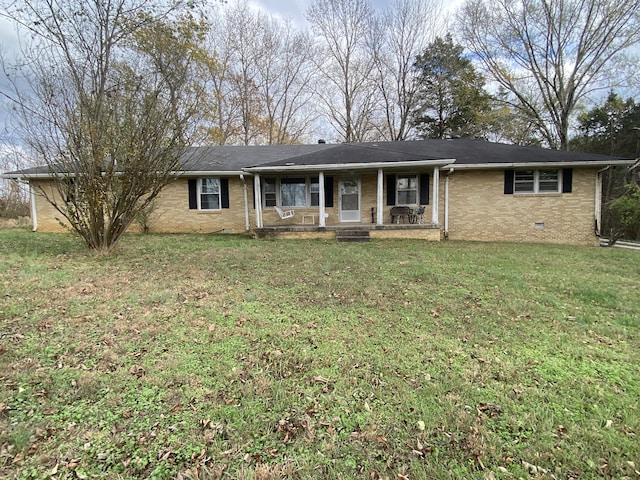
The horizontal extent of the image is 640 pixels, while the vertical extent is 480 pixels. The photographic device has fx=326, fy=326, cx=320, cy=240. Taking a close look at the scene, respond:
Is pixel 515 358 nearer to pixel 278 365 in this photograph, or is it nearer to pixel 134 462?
pixel 278 365

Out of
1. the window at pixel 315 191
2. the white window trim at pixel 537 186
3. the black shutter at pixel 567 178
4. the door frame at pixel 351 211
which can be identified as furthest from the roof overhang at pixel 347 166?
the black shutter at pixel 567 178

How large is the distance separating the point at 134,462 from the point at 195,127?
8.17 m

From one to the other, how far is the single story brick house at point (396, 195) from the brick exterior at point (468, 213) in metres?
0.04

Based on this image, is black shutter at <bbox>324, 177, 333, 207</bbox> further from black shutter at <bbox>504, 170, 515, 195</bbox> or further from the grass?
the grass

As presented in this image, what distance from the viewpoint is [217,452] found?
189 centimetres

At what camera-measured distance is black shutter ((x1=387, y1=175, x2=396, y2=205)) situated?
12.4 m

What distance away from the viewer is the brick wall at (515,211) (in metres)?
11.5

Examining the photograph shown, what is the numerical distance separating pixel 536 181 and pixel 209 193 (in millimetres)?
12363

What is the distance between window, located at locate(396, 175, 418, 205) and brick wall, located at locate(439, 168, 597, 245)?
101 centimetres

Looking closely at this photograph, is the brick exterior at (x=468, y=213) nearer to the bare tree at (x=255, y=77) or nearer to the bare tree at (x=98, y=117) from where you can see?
the bare tree at (x=98, y=117)

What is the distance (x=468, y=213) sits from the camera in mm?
12172

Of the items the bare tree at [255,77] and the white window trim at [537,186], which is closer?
the white window trim at [537,186]

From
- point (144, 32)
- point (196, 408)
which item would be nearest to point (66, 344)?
point (196, 408)

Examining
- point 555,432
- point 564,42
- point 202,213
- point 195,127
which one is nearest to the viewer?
point 555,432
